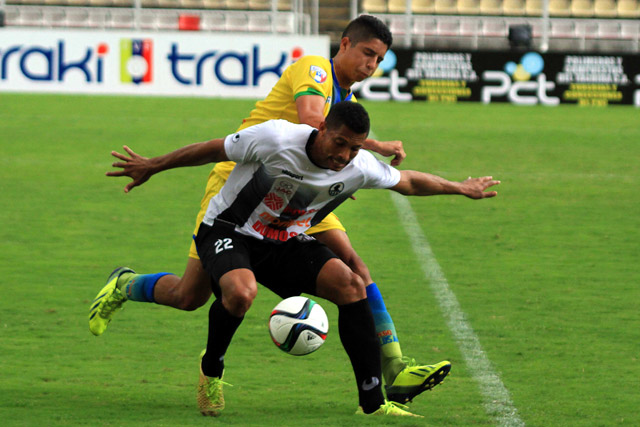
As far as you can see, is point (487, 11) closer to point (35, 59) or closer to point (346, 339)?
point (35, 59)

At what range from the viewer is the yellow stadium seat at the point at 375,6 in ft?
103

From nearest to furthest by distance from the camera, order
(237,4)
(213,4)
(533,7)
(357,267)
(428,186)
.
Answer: (428,186), (357,267), (213,4), (237,4), (533,7)

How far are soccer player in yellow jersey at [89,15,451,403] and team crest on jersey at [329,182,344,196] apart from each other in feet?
1.32

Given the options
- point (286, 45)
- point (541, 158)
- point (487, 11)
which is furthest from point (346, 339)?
point (487, 11)

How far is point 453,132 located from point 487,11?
13.4 metres

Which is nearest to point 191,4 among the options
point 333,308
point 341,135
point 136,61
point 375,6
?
point 375,6

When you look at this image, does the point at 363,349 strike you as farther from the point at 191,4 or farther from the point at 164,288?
the point at 191,4

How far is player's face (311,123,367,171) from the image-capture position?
471cm

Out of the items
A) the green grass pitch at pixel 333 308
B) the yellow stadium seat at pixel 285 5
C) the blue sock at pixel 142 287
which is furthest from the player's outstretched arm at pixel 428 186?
the yellow stadium seat at pixel 285 5

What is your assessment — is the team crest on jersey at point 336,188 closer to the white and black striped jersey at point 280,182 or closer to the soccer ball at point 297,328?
the white and black striped jersey at point 280,182

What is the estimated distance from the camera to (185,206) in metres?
11.3

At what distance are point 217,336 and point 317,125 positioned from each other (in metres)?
1.12

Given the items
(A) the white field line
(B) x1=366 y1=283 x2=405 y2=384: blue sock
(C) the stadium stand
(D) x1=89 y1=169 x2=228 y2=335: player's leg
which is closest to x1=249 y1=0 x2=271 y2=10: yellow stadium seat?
(C) the stadium stand

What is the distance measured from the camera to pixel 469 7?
31750 mm
